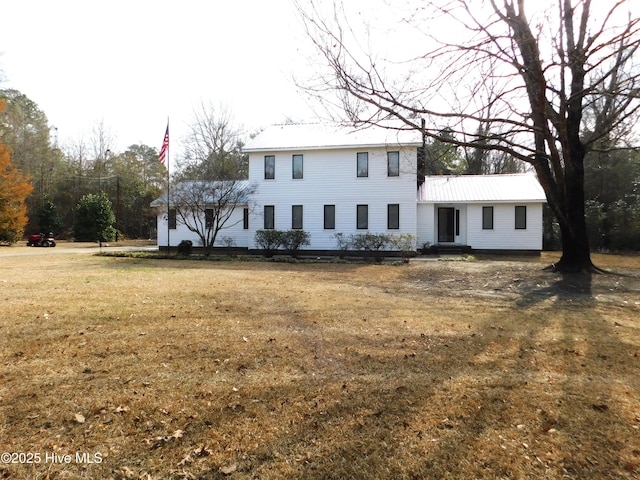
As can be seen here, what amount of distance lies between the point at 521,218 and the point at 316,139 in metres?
11.9

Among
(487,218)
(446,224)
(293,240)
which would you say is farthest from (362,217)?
(487,218)

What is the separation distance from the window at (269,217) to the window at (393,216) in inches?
249

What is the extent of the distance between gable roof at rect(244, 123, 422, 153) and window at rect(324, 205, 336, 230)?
317cm

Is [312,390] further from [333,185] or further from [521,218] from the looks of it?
[521,218]

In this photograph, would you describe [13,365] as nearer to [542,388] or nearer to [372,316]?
[372,316]

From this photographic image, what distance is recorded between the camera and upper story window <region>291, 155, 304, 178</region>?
2181 centimetres

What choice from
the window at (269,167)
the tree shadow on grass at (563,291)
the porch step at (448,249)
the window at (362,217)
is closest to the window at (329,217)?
the window at (362,217)

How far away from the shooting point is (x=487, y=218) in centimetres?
2195

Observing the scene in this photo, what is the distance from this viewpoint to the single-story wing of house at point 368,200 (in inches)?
816

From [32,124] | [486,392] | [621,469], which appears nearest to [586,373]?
[486,392]

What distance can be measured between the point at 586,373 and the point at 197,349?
13.8 feet

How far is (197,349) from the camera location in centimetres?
467

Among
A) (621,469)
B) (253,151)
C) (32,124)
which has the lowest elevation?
(621,469)

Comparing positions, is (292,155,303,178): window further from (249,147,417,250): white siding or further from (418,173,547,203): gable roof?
(418,173,547,203): gable roof
